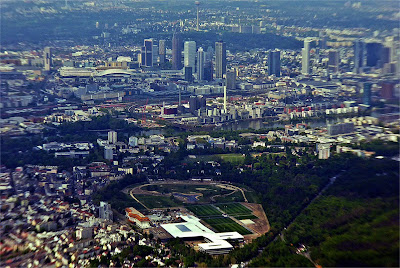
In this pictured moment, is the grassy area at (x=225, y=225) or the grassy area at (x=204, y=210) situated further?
the grassy area at (x=204, y=210)

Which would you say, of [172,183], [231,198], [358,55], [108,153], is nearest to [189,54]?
[358,55]

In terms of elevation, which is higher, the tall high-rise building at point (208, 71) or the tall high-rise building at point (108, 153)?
the tall high-rise building at point (208, 71)

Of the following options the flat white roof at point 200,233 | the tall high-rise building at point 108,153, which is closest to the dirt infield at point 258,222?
the flat white roof at point 200,233

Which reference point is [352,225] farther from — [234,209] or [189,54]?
[189,54]

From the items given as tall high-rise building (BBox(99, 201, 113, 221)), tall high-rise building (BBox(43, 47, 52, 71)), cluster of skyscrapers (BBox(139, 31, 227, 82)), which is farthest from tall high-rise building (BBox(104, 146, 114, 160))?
cluster of skyscrapers (BBox(139, 31, 227, 82))

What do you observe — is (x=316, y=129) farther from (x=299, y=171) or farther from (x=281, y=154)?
(x=299, y=171)

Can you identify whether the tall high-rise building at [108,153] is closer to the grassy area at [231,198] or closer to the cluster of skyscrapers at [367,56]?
the grassy area at [231,198]
